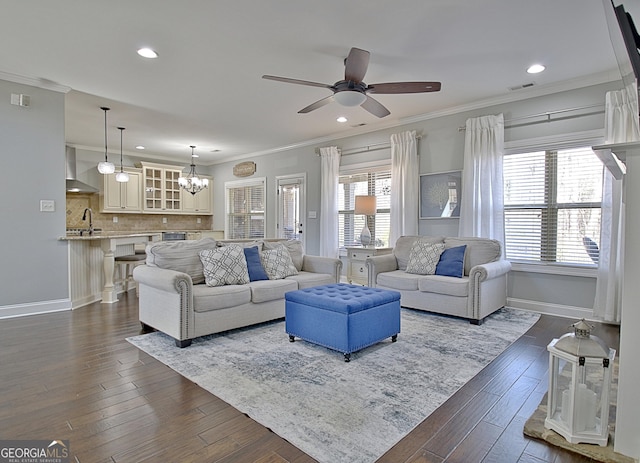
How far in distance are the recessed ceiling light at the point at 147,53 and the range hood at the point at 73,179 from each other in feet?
14.4

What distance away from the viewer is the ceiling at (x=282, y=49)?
2.74 m

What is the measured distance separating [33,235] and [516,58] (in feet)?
19.1

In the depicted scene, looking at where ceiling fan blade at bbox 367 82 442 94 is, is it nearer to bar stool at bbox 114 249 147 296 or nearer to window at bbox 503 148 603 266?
window at bbox 503 148 603 266

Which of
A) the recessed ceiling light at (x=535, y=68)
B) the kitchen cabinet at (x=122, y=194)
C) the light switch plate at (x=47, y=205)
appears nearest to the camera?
the recessed ceiling light at (x=535, y=68)

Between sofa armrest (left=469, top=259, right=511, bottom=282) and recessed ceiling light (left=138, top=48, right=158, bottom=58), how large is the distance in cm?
396

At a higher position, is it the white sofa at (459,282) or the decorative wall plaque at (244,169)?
the decorative wall plaque at (244,169)

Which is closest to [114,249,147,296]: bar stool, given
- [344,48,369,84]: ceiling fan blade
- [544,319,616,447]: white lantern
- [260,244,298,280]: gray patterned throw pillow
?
[260,244,298,280]: gray patterned throw pillow

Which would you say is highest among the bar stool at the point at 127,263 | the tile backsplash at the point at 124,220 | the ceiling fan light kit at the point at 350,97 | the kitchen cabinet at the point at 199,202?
the ceiling fan light kit at the point at 350,97

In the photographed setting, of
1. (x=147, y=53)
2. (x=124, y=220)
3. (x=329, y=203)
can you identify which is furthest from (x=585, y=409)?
(x=124, y=220)

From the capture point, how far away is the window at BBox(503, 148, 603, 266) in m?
4.09

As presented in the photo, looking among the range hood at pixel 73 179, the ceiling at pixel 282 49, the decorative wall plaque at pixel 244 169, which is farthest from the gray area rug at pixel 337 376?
the decorative wall plaque at pixel 244 169

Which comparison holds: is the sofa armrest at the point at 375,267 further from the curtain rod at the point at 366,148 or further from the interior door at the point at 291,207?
the interior door at the point at 291,207

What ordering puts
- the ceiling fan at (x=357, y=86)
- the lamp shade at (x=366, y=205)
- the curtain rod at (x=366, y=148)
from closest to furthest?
the ceiling fan at (x=357, y=86), the lamp shade at (x=366, y=205), the curtain rod at (x=366, y=148)

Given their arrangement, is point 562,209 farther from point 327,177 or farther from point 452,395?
point 327,177
